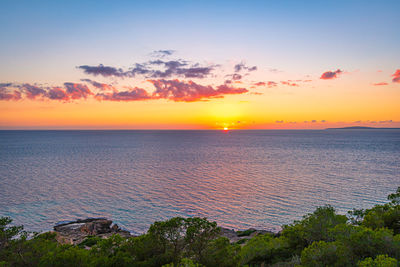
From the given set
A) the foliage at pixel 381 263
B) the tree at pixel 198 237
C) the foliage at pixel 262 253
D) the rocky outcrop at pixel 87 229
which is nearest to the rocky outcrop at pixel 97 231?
the rocky outcrop at pixel 87 229

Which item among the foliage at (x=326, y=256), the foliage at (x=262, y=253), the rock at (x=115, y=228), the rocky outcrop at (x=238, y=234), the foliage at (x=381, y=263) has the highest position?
the foliage at (x=381, y=263)

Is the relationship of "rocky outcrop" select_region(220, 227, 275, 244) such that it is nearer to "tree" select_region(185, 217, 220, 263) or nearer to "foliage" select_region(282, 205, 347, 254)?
"foliage" select_region(282, 205, 347, 254)

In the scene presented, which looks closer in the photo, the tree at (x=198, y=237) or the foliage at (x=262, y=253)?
the tree at (x=198, y=237)

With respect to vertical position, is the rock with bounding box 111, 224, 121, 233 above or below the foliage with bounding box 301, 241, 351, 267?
below

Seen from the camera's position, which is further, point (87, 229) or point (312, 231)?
point (87, 229)

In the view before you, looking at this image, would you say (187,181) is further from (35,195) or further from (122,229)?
(35,195)

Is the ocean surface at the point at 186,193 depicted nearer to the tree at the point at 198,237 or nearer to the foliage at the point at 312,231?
the foliage at the point at 312,231

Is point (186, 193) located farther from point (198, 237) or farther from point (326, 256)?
point (326, 256)

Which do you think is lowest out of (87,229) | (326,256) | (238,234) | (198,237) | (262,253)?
(238,234)

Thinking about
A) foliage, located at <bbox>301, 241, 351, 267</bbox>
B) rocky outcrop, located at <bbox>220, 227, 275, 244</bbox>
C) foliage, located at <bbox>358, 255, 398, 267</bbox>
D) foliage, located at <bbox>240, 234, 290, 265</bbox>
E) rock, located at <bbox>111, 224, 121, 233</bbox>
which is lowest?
rock, located at <bbox>111, 224, 121, 233</bbox>

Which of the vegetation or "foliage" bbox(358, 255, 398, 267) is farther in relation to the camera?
the vegetation

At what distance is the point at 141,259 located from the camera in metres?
12.8

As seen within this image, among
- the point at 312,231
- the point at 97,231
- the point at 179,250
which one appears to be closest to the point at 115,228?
the point at 97,231

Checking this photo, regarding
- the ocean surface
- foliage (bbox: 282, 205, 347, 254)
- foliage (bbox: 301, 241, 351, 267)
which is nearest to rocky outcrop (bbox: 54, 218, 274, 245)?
the ocean surface
